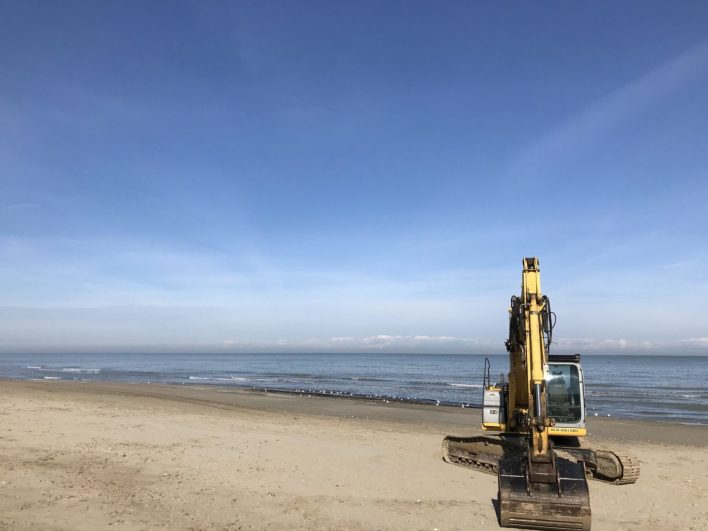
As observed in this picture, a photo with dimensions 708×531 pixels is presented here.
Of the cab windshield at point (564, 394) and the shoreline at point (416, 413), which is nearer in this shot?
the cab windshield at point (564, 394)

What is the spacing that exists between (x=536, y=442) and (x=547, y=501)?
84 cm

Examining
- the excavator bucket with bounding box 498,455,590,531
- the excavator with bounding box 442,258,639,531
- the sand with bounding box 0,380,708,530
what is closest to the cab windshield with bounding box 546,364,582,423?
the excavator with bounding box 442,258,639,531

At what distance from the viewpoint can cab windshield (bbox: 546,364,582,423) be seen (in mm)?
12094

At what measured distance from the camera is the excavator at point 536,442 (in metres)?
8.08

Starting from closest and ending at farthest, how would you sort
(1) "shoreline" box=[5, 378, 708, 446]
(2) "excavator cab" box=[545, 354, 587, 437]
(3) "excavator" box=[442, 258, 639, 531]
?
(3) "excavator" box=[442, 258, 639, 531]
(2) "excavator cab" box=[545, 354, 587, 437]
(1) "shoreline" box=[5, 378, 708, 446]

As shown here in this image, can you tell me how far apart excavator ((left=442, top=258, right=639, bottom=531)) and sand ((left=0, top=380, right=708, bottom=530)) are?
1.81ft

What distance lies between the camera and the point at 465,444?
42.9 ft

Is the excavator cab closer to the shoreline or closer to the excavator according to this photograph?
the excavator

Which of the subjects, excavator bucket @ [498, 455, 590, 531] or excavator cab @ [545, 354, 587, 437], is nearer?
excavator bucket @ [498, 455, 590, 531]

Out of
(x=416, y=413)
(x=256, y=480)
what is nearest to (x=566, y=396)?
(x=256, y=480)

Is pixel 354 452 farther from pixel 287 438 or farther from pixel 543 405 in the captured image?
pixel 543 405

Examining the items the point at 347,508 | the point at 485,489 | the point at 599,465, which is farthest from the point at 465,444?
the point at 347,508

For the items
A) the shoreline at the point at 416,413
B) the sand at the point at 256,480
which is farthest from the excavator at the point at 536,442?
the shoreline at the point at 416,413

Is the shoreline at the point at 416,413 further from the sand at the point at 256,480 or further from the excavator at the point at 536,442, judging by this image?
the excavator at the point at 536,442
